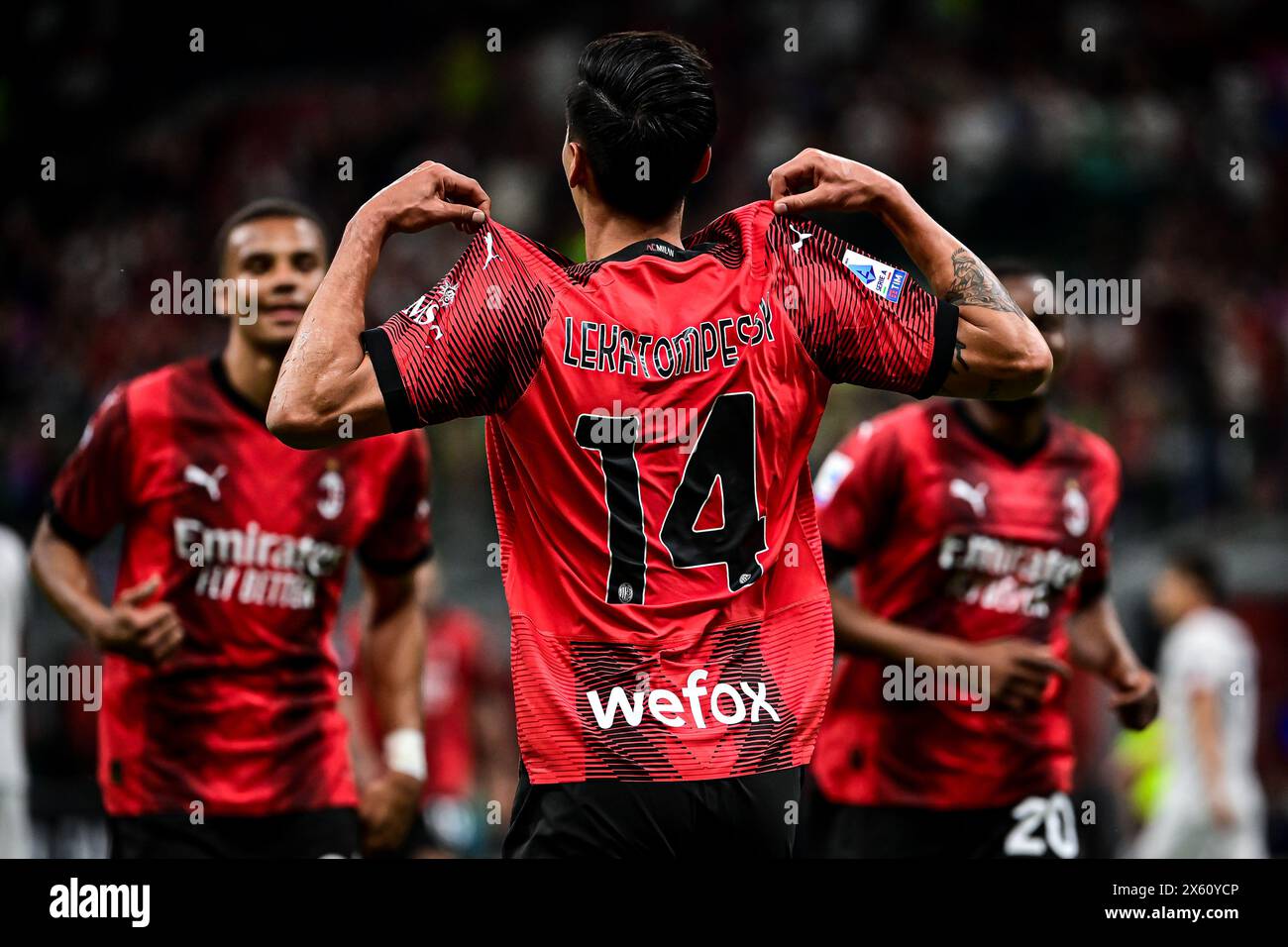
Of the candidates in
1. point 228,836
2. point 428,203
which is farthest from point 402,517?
point 428,203

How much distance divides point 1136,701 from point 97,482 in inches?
135

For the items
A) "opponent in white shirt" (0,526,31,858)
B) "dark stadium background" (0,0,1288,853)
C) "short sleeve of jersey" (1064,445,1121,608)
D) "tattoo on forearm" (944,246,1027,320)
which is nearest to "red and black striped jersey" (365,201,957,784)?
"tattoo on forearm" (944,246,1027,320)

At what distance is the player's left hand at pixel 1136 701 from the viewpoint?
520 centimetres

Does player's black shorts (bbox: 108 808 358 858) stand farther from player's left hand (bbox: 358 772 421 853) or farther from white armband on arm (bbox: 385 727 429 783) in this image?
white armband on arm (bbox: 385 727 429 783)

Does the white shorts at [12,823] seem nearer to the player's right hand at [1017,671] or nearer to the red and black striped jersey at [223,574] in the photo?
the red and black striped jersey at [223,574]

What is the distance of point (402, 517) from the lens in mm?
5258

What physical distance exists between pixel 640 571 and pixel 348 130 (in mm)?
15693

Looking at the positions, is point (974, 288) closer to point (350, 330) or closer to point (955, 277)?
point (955, 277)

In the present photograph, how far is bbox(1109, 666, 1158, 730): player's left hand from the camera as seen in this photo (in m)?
5.20

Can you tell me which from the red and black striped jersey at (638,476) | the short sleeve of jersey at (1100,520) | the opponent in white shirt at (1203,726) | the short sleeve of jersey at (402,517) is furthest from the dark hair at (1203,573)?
the red and black striped jersey at (638,476)

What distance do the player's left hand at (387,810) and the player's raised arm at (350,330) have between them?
2284 millimetres

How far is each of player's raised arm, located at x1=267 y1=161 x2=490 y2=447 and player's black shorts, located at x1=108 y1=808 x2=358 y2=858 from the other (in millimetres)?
2224
